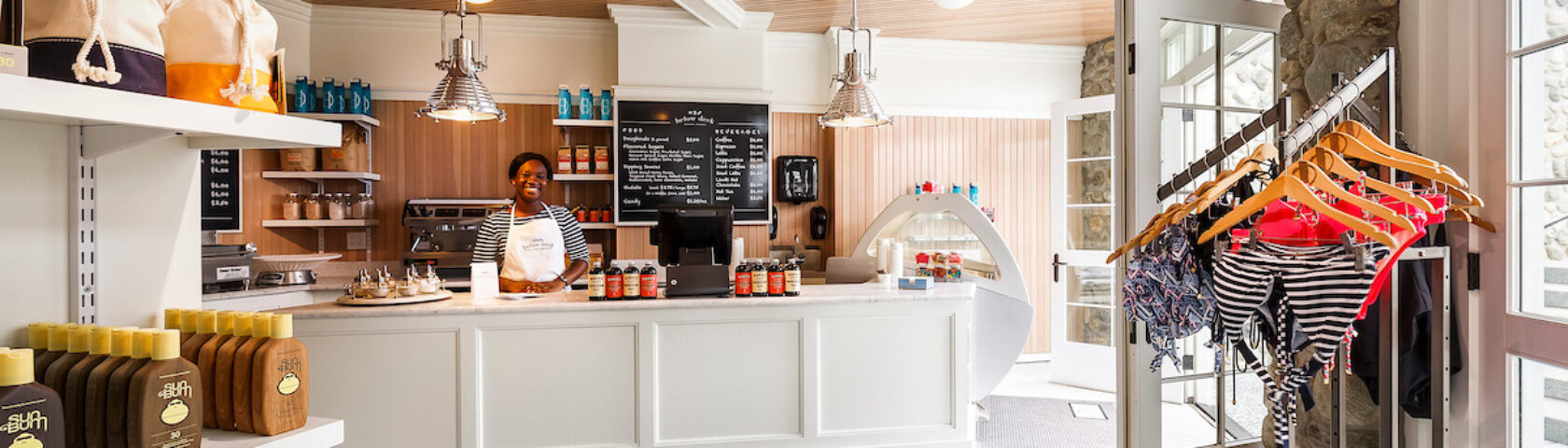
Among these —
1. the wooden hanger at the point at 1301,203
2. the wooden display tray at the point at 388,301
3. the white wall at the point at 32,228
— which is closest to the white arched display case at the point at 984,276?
the wooden hanger at the point at 1301,203

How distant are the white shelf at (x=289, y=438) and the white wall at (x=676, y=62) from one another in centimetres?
402

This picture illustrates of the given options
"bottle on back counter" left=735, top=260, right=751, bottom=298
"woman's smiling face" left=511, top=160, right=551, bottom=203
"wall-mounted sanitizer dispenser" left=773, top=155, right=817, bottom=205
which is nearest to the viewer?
"bottle on back counter" left=735, top=260, right=751, bottom=298

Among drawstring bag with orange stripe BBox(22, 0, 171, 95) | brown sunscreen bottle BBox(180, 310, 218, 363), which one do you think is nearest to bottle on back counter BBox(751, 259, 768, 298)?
brown sunscreen bottle BBox(180, 310, 218, 363)

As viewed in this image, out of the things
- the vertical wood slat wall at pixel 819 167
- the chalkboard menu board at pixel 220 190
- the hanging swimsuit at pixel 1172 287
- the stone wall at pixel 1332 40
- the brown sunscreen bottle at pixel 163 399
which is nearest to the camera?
the brown sunscreen bottle at pixel 163 399

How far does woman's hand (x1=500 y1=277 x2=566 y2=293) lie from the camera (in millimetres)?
3488

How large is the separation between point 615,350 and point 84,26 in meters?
2.34

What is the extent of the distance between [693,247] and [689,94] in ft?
6.98

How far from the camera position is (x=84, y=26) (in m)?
0.96

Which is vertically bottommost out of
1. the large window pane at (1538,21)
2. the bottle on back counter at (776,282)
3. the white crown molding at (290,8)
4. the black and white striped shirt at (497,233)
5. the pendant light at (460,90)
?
the bottle on back counter at (776,282)

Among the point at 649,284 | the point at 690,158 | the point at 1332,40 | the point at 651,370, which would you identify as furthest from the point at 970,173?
the point at 1332,40

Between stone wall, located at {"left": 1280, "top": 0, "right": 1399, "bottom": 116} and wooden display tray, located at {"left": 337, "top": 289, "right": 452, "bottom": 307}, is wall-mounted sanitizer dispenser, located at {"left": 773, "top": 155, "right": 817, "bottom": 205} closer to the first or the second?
wooden display tray, located at {"left": 337, "top": 289, "right": 452, "bottom": 307}

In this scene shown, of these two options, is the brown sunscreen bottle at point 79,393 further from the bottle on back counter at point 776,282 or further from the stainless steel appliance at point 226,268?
the stainless steel appliance at point 226,268

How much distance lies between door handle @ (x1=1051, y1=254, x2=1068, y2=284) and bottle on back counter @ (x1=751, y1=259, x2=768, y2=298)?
2.67m

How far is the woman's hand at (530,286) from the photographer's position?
349cm
